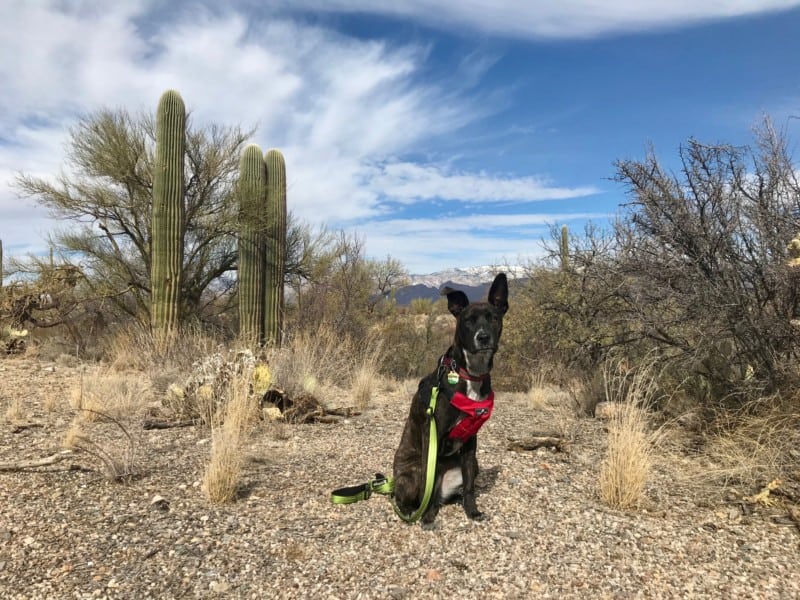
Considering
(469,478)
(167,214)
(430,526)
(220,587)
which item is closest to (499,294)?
(469,478)

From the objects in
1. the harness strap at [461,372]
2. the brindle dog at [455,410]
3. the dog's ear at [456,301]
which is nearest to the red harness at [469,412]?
the brindle dog at [455,410]

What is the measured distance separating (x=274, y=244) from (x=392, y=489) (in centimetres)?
1055

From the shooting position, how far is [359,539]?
368 cm

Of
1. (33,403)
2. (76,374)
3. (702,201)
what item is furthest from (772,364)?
(76,374)

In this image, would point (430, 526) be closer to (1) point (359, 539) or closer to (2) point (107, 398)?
(1) point (359, 539)

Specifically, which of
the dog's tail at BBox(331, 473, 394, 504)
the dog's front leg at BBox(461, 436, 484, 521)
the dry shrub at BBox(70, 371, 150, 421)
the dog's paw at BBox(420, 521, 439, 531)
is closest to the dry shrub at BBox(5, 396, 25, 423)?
the dry shrub at BBox(70, 371, 150, 421)

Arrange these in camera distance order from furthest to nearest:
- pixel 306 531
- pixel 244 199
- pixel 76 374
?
1. pixel 244 199
2. pixel 76 374
3. pixel 306 531

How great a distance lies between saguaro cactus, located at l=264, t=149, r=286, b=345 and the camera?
535 inches

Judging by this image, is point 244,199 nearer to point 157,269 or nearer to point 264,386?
point 157,269

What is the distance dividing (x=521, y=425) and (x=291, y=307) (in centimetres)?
947

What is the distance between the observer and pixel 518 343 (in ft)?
41.6

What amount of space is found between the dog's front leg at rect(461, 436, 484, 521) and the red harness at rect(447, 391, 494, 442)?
212 millimetres

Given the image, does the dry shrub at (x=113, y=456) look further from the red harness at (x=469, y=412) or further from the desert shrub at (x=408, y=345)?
the desert shrub at (x=408, y=345)

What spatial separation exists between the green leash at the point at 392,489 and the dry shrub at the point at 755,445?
8.07ft
